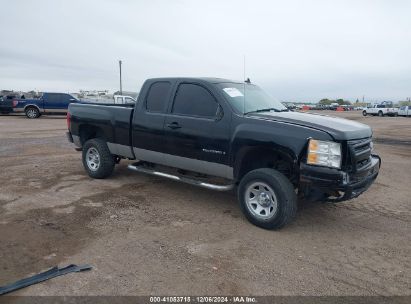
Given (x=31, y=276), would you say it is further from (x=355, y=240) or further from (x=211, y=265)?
(x=355, y=240)

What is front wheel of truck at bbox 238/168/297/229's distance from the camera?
457cm

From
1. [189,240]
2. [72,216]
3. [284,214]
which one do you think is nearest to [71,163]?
[72,216]

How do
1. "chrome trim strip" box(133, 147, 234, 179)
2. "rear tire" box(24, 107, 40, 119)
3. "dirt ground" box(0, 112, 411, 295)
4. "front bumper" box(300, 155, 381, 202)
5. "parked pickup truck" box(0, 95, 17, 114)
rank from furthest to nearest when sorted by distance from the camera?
"parked pickup truck" box(0, 95, 17, 114), "rear tire" box(24, 107, 40, 119), "chrome trim strip" box(133, 147, 234, 179), "front bumper" box(300, 155, 381, 202), "dirt ground" box(0, 112, 411, 295)

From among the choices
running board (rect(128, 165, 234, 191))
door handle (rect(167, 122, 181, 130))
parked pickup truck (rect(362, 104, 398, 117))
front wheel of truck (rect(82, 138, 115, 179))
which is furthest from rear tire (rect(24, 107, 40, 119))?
parked pickup truck (rect(362, 104, 398, 117))

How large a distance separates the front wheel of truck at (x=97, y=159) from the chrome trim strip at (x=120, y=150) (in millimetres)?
114

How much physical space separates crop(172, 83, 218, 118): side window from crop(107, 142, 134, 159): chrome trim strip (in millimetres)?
1275

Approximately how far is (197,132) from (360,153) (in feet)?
7.22

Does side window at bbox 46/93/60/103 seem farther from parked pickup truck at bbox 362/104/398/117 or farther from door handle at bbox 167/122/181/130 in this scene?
parked pickup truck at bbox 362/104/398/117

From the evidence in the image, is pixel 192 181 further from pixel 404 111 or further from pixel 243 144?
pixel 404 111

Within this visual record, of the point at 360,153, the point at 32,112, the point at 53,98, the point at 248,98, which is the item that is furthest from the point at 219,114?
the point at 32,112

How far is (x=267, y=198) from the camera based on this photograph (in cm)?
481

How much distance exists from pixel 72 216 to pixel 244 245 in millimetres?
2387

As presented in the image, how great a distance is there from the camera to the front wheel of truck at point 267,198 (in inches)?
180

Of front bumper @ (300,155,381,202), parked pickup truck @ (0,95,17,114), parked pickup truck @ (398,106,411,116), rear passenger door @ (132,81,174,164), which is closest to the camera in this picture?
front bumper @ (300,155,381,202)
